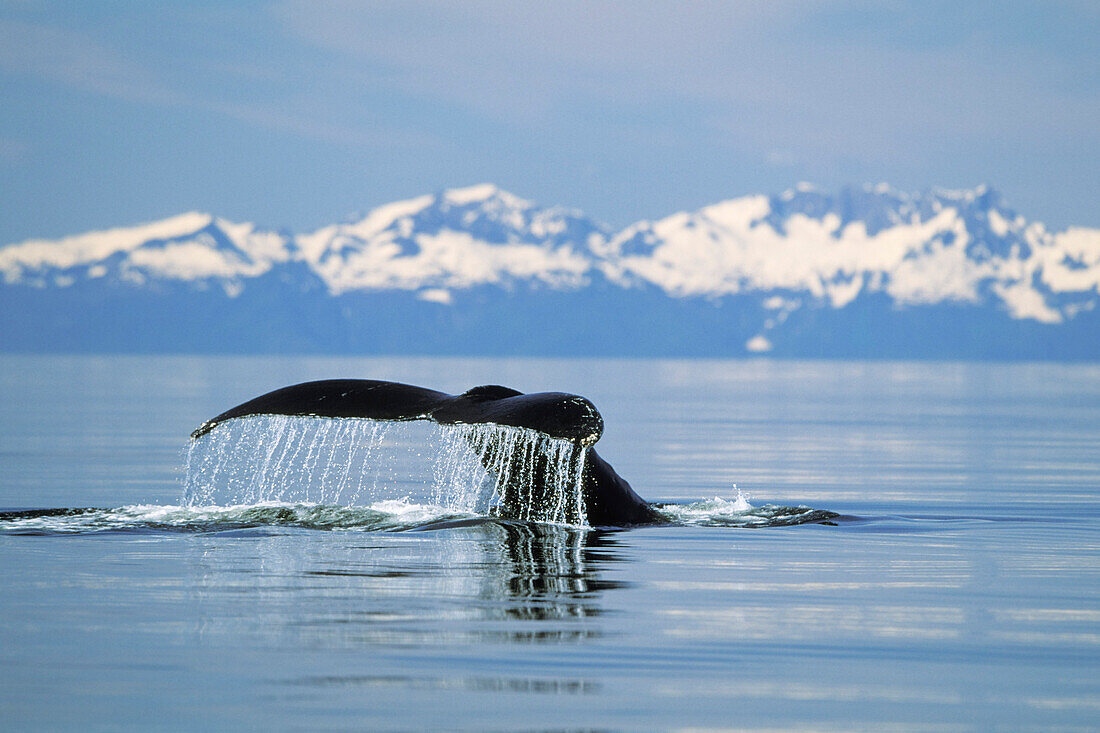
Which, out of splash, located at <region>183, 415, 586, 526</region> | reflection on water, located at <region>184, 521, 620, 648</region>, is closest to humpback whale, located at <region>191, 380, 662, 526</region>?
splash, located at <region>183, 415, 586, 526</region>

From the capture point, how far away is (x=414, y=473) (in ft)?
71.5

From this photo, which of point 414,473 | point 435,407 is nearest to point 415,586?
point 435,407

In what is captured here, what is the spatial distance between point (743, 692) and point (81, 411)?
34.2m

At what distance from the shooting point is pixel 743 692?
680 cm

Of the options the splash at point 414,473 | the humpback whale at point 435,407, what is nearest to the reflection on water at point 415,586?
the splash at point 414,473

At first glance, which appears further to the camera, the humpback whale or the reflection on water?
the humpback whale

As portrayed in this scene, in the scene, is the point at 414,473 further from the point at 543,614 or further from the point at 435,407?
the point at 543,614

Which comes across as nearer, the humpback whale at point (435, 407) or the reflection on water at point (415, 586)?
the reflection on water at point (415, 586)

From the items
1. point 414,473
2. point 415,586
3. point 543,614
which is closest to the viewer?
point 543,614

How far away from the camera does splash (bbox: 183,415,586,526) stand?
38.0ft

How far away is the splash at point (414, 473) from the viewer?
11.6m

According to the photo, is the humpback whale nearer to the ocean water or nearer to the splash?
the splash

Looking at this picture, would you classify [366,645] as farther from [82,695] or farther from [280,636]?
[82,695]

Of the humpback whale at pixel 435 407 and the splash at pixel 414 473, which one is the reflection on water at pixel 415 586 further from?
the humpback whale at pixel 435 407
